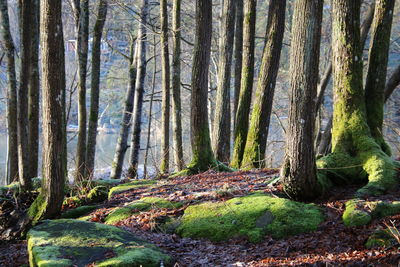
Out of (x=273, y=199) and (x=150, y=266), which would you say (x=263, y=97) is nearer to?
(x=273, y=199)

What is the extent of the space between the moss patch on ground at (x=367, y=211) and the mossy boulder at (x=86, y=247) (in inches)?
91.6

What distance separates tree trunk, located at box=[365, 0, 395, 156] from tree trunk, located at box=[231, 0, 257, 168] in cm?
347

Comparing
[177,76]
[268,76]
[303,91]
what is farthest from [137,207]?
[177,76]

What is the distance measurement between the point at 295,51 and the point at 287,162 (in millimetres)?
1566

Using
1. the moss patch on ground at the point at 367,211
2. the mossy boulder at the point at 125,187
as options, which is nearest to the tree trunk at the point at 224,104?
the mossy boulder at the point at 125,187

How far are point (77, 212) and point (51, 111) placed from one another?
204 centimetres

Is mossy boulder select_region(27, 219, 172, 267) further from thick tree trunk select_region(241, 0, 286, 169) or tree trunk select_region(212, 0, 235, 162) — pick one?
tree trunk select_region(212, 0, 235, 162)

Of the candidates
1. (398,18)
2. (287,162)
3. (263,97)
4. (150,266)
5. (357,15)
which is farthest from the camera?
(398,18)

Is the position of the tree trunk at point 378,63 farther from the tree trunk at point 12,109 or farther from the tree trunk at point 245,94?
the tree trunk at point 12,109

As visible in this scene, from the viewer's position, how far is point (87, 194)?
7.93 metres

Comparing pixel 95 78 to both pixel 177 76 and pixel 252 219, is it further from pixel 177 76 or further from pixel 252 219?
pixel 252 219

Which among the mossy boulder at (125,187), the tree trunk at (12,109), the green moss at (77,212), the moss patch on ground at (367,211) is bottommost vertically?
the green moss at (77,212)

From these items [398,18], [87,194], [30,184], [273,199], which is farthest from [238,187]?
[398,18]

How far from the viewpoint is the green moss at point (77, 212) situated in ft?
22.2
